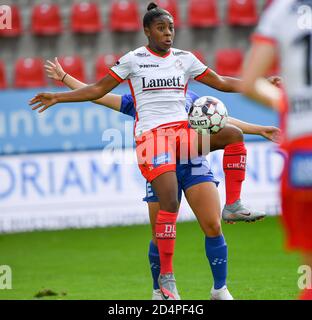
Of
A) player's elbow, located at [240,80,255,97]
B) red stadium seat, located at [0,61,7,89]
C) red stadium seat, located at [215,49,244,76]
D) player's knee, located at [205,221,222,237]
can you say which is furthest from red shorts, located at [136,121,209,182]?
red stadium seat, located at [0,61,7,89]

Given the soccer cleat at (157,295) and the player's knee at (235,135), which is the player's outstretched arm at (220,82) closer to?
the player's knee at (235,135)

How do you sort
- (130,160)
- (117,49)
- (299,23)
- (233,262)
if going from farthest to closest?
(117,49) < (130,160) < (233,262) < (299,23)

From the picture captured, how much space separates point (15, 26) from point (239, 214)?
10.2 meters

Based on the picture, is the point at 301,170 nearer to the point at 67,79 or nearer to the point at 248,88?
the point at 248,88

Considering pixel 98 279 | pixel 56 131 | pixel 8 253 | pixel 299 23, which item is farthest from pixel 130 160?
pixel 299 23

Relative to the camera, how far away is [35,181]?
43.1 ft

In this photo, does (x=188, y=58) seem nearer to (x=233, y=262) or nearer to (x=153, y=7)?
(x=153, y=7)

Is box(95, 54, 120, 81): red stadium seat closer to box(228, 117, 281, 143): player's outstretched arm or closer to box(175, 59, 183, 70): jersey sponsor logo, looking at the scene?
box(228, 117, 281, 143): player's outstretched arm

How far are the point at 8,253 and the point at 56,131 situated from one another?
8.07ft

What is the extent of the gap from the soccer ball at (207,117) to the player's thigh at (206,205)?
0.42 meters

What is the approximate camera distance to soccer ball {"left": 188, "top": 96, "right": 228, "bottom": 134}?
22.2 feet

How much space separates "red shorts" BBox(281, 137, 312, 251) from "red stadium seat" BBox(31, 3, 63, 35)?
12930 millimetres

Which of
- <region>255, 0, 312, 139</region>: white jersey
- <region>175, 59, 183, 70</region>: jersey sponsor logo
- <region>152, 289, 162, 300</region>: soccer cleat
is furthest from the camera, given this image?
<region>152, 289, 162, 300</region>: soccer cleat

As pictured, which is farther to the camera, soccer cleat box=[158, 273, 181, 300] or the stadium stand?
the stadium stand
